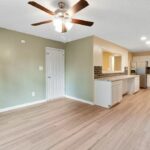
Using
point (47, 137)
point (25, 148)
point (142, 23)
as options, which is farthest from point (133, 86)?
point (25, 148)

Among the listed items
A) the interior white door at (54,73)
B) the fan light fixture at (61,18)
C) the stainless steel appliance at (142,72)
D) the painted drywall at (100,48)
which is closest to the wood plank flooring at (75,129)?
the interior white door at (54,73)

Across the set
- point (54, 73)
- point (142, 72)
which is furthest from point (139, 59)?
point (54, 73)

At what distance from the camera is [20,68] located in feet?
12.1

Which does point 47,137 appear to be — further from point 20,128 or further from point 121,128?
point 121,128

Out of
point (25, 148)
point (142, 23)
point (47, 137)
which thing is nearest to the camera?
point (25, 148)

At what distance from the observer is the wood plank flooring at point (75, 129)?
6.32ft

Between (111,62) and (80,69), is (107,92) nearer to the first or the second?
(80,69)

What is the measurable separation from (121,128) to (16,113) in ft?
8.83

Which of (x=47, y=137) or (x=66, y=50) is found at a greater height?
(x=66, y=50)

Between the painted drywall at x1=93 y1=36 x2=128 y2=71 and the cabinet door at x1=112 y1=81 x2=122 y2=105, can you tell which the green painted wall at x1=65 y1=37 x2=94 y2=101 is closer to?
the painted drywall at x1=93 y1=36 x2=128 y2=71

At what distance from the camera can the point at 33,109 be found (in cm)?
359

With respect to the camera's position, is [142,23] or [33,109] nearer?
[142,23]

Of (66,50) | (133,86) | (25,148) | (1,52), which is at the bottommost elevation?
(25,148)

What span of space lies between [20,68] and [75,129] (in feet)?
8.22
